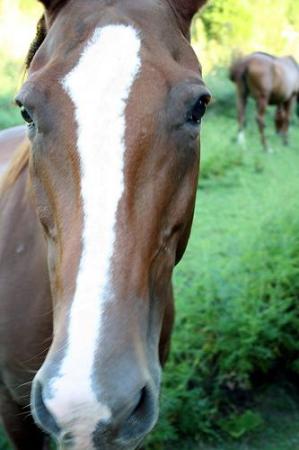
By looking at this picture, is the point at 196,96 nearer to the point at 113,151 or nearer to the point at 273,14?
the point at 113,151

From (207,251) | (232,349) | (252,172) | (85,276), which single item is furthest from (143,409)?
(252,172)

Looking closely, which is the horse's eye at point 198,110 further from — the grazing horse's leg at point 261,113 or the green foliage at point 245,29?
the green foliage at point 245,29

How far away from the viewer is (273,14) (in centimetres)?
1446

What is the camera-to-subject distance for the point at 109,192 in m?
→ 1.74

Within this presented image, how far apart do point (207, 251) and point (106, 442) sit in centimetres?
395

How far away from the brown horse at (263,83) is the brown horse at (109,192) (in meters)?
10.4

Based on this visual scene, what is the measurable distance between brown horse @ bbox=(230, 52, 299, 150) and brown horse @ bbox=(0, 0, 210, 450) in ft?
34.2

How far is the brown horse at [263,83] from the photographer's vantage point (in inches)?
502

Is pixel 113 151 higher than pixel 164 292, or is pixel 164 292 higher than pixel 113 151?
pixel 113 151

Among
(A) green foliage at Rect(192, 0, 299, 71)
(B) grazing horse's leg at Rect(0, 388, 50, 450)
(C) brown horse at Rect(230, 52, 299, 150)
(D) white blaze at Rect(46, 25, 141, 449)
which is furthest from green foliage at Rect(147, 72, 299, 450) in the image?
(A) green foliage at Rect(192, 0, 299, 71)

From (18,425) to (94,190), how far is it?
4.46 feet

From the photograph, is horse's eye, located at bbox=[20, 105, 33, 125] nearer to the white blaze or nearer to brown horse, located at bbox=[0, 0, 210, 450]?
brown horse, located at bbox=[0, 0, 210, 450]

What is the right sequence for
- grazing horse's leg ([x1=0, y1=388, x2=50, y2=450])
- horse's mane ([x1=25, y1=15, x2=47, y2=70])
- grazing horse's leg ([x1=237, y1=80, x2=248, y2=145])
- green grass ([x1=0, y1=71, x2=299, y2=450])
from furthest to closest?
1. grazing horse's leg ([x1=237, y1=80, x2=248, y2=145])
2. green grass ([x1=0, y1=71, x2=299, y2=450])
3. grazing horse's leg ([x1=0, y1=388, x2=50, y2=450])
4. horse's mane ([x1=25, y1=15, x2=47, y2=70])

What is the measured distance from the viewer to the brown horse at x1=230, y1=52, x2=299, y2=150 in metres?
12.8
